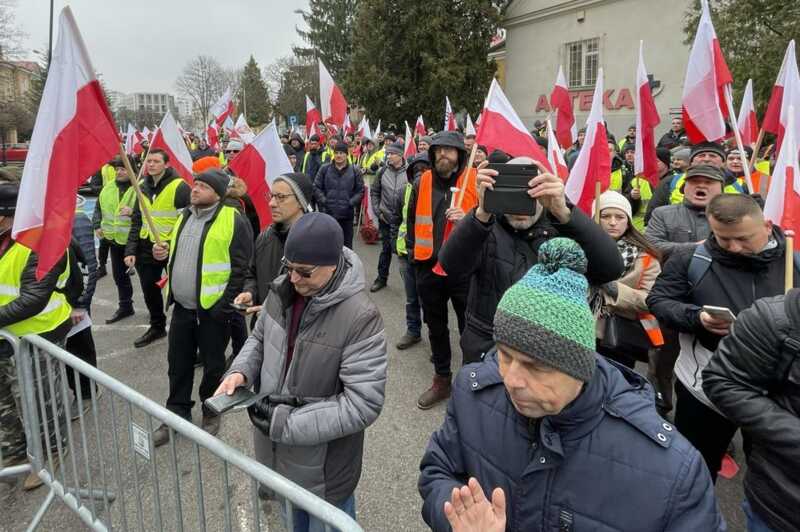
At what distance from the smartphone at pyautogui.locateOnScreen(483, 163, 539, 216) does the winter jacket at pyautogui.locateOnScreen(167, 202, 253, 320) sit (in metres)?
2.13

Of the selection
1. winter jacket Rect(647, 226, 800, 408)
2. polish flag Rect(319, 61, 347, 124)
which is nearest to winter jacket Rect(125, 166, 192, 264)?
winter jacket Rect(647, 226, 800, 408)

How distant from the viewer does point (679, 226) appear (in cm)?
377

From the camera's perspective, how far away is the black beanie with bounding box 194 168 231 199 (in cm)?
361

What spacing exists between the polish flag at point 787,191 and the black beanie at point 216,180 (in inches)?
132

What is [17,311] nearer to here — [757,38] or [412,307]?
[412,307]

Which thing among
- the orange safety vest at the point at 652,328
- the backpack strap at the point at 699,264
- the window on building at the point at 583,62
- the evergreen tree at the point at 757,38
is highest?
the window on building at the point at 583,62

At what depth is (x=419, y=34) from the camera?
87.5 ft

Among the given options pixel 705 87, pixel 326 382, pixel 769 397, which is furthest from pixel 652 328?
pixel 705 87

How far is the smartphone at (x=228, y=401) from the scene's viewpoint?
1887mm

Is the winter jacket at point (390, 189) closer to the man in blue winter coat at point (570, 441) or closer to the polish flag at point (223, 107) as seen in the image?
the man in blue winter coat at point (570, 441)

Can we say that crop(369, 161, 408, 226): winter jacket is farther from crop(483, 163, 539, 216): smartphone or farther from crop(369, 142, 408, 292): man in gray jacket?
crop(483, 163, 539, 216): smartphone

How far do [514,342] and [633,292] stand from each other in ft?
6.94

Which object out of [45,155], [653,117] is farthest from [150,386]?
[653,117]

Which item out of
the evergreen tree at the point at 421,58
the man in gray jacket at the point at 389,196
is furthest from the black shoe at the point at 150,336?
the evergreen tree at the point at 421,58
